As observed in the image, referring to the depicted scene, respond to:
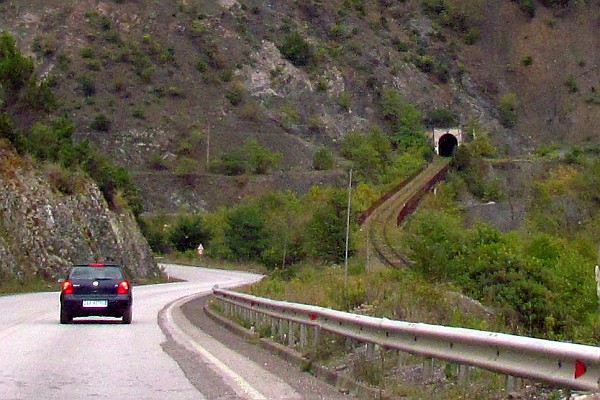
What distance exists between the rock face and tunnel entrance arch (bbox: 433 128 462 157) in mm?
67881

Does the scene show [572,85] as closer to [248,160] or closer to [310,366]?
[248,160]

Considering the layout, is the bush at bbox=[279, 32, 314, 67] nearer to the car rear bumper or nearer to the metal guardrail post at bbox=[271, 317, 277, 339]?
the car rear bumper

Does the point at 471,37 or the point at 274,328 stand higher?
the point at 471,37

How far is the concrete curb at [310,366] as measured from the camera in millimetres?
10638

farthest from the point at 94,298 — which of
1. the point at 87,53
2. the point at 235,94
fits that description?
the point at 87,53

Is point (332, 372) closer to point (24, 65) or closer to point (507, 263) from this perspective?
point (507, 263)

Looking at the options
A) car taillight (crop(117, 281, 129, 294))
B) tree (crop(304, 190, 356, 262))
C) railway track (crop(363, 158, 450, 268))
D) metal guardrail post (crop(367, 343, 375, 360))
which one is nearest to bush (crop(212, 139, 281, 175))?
railway track (crop(363, 158, 450, 268))

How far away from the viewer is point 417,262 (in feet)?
128

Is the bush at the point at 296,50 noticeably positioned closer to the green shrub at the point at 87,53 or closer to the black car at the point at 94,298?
the green shrub at the point at 87,53

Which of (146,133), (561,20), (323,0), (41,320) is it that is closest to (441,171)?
(146,133)

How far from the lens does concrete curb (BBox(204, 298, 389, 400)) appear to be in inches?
419

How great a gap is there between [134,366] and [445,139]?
110m

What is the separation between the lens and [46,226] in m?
48.2

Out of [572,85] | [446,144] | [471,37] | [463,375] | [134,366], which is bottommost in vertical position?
[134,366]
